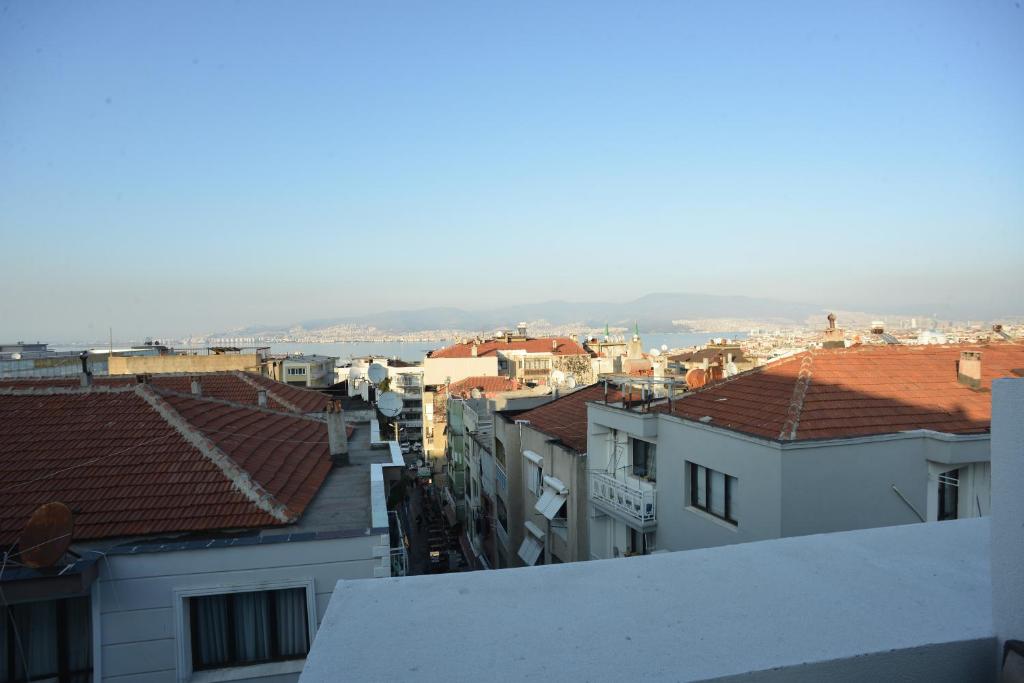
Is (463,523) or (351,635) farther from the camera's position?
(463,523)

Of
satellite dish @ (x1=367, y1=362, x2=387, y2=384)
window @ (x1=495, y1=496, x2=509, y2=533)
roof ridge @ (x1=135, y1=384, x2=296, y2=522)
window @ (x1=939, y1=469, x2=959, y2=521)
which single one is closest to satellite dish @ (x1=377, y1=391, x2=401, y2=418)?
satellite dish @ (x1=367, y1=362, x2=387, y2=384)

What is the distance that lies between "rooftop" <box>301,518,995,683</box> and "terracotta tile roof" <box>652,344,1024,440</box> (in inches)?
268

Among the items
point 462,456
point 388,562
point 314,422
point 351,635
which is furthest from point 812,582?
point 462,456

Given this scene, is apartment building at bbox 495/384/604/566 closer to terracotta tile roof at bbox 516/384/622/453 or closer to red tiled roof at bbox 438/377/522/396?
terracotta tile roof at bbox 516/384/622/453

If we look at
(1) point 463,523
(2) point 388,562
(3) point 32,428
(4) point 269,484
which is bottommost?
(1) point 463,523

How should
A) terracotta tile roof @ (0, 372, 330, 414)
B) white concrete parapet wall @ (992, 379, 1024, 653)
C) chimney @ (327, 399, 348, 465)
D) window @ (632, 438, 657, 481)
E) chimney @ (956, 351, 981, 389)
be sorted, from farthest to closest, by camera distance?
terracotta tile roof @ (0, 372, 330, 414), window @ (632, 438, 657, 481), chimney @ (956, 351, 981, 389), chimney @ (327, 399, 348, 465), white concrete parapet wall @ (992, 379, 1024, 653)

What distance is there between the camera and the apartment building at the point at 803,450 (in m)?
8.98

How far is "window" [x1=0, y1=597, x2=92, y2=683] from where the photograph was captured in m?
5.50

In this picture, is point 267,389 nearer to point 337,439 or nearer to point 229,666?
point 337,439

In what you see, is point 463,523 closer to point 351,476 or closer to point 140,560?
point 351,476

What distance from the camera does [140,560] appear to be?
19.1 ft

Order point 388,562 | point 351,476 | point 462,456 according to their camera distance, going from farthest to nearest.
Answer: point 462,456 → point 351,476 → point 388,562

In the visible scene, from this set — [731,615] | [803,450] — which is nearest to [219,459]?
[731,615]

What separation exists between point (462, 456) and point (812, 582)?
28.8 m
